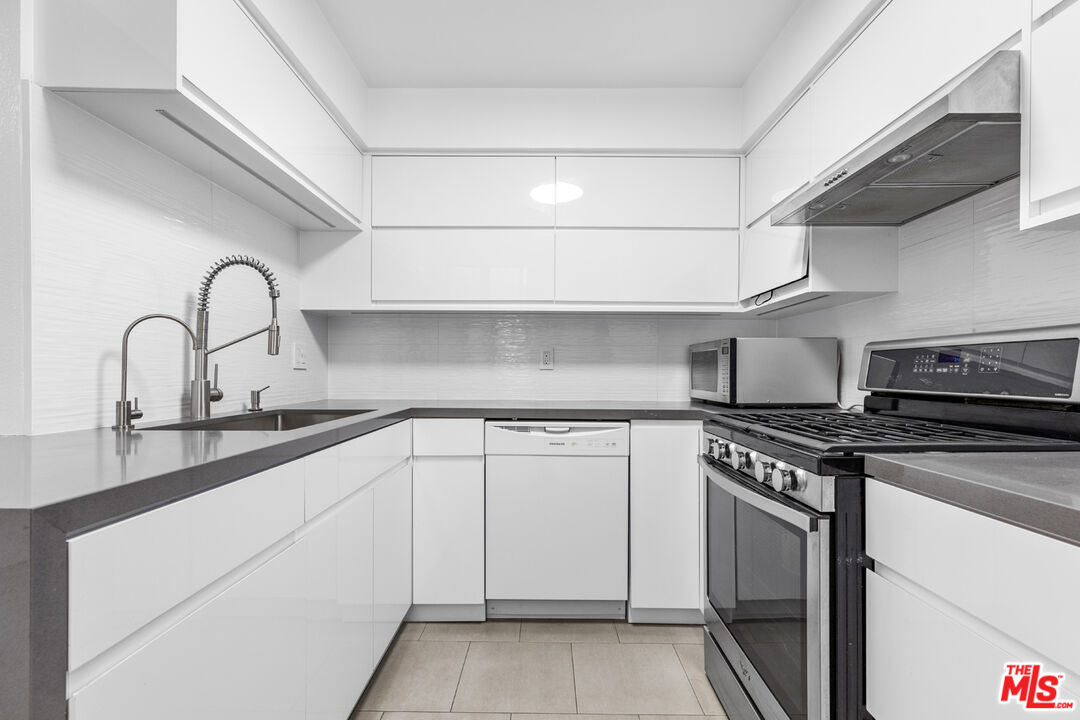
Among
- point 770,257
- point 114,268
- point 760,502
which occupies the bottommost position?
point 760,502

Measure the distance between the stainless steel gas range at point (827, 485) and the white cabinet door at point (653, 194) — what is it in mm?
1005

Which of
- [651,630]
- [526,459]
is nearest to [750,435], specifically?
[526,459]

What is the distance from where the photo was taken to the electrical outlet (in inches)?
96.8

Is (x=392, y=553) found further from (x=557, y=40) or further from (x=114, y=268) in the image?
(x=557, y=40)

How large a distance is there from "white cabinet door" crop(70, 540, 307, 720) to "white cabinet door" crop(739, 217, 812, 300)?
1768 millimetres

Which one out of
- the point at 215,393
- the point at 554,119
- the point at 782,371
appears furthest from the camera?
the point at 554,119

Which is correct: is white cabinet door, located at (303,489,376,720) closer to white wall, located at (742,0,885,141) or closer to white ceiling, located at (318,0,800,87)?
white ceiling, located at (318,0,800,87)

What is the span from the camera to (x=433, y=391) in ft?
9.36

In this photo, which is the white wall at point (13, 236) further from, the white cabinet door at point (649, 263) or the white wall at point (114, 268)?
the white cabinet door at point (649, 263)

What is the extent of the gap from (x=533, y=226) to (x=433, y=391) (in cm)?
98

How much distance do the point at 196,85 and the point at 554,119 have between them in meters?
1.54

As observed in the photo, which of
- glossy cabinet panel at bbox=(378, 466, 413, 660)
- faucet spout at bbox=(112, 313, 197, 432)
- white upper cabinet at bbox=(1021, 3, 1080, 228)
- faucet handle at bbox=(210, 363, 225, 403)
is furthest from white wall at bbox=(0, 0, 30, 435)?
white upper cabinet at bbox=(1021, 3, 1080, 228)

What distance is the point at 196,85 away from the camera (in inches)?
49.6

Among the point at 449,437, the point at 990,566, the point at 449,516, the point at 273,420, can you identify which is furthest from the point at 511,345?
the point at 990,566
